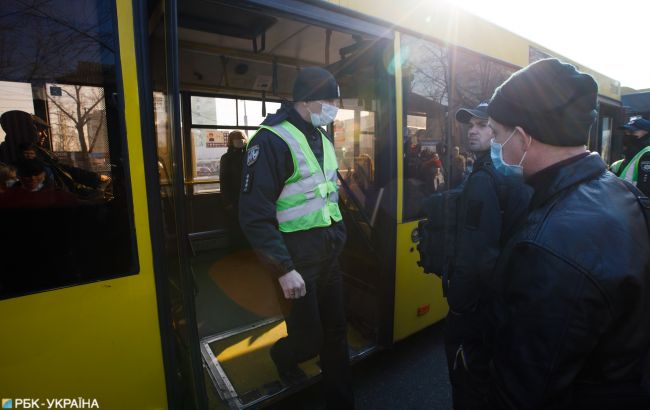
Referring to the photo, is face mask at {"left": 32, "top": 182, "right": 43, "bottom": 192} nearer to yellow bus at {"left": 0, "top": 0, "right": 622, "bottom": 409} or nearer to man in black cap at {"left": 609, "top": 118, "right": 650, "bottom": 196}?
yellow bus at {"left": 0, "top": 0, "right": 622, "bottom": 409}

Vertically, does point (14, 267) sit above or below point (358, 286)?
above

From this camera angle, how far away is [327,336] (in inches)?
89.0

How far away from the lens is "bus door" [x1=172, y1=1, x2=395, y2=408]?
2666 mm

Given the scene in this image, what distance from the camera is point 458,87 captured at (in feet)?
9.90

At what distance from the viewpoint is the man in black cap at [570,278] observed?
0.88 metres

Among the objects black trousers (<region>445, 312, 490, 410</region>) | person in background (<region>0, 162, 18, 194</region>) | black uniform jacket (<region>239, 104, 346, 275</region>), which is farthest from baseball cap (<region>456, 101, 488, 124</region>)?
person in background (<region>0, 162, 18, 194</region>)

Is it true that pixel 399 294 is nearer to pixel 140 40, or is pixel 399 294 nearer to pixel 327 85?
pixel 327 85

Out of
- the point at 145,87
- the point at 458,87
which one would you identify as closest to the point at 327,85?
the point at 145,87

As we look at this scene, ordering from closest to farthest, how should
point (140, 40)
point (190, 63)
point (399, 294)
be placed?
point (140, 40) → point (399, 294) → point (190, 63)

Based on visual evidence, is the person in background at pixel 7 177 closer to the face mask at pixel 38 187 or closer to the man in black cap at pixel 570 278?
the face mask at pixel 38 187

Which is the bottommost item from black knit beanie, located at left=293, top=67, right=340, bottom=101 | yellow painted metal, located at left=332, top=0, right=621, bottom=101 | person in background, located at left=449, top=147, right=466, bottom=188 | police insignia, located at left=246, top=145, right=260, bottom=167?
person in background, located at left=449, top=147, right=466, bottom=188

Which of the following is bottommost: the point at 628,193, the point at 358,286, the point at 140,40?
the point at 358,286

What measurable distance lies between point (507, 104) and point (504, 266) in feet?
1.71

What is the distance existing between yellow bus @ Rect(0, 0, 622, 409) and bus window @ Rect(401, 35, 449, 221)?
0.05ft
